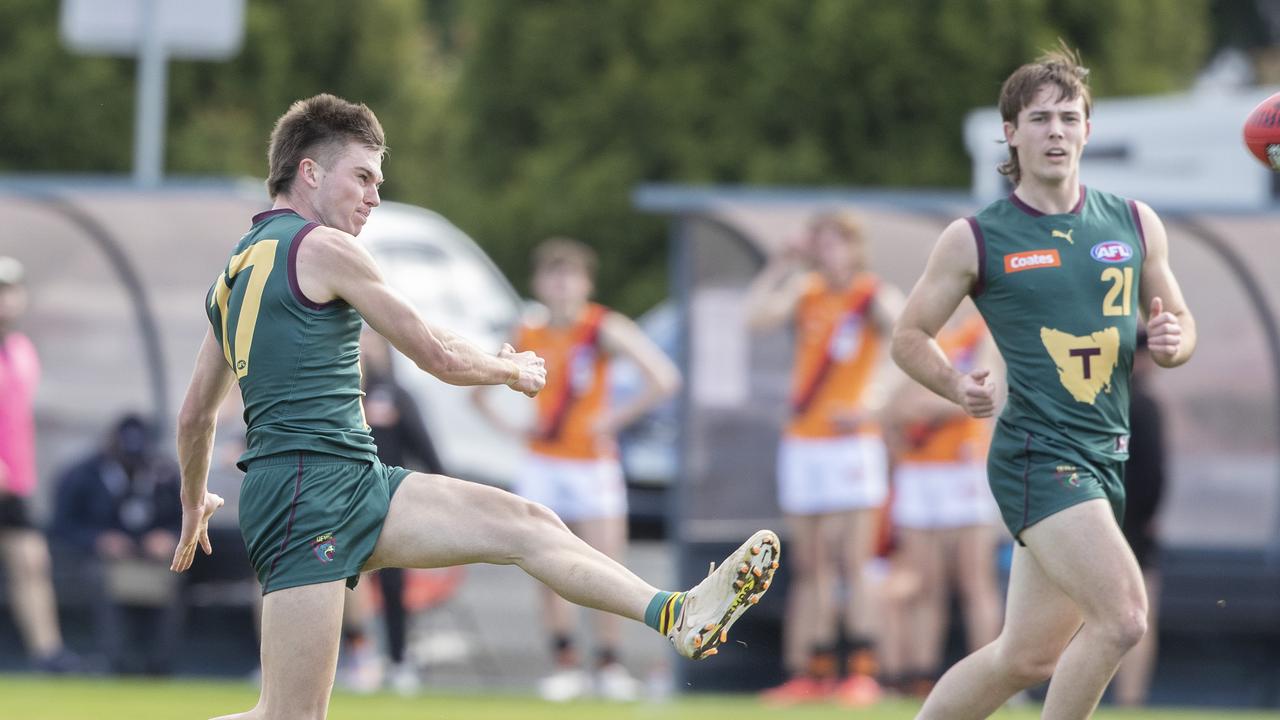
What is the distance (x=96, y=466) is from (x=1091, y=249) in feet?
25.5

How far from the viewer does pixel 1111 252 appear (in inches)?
275

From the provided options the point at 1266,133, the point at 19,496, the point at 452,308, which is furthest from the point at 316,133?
the point at 452,308

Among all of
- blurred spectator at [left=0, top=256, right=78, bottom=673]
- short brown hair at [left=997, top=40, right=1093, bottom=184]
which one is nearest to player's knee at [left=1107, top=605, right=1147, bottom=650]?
short brown hair at [left=997, top=40, right=1093, bottom=184]

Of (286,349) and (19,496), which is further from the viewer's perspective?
(19,496)

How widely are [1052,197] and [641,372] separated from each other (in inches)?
212

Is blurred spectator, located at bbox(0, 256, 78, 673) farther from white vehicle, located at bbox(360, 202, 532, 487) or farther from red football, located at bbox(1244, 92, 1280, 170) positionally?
red football, located at bbox(1244, 92, 1280, 170)

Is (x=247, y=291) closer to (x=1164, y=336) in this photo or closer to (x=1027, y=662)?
(x=1027, y=662)

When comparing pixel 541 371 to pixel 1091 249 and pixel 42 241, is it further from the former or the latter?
pixel 42 241

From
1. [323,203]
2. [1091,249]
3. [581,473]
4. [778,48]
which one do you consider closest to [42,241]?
[581,473]

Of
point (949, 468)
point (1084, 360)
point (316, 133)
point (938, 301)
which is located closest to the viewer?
point (316, 133)

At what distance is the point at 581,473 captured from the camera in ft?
40.2

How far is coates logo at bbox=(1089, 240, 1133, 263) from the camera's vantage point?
6.97 m

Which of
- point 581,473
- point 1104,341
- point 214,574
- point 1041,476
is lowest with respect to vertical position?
point 214,574

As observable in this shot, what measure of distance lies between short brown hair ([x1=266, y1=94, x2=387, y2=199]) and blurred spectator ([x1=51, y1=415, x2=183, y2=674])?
21.9ft
